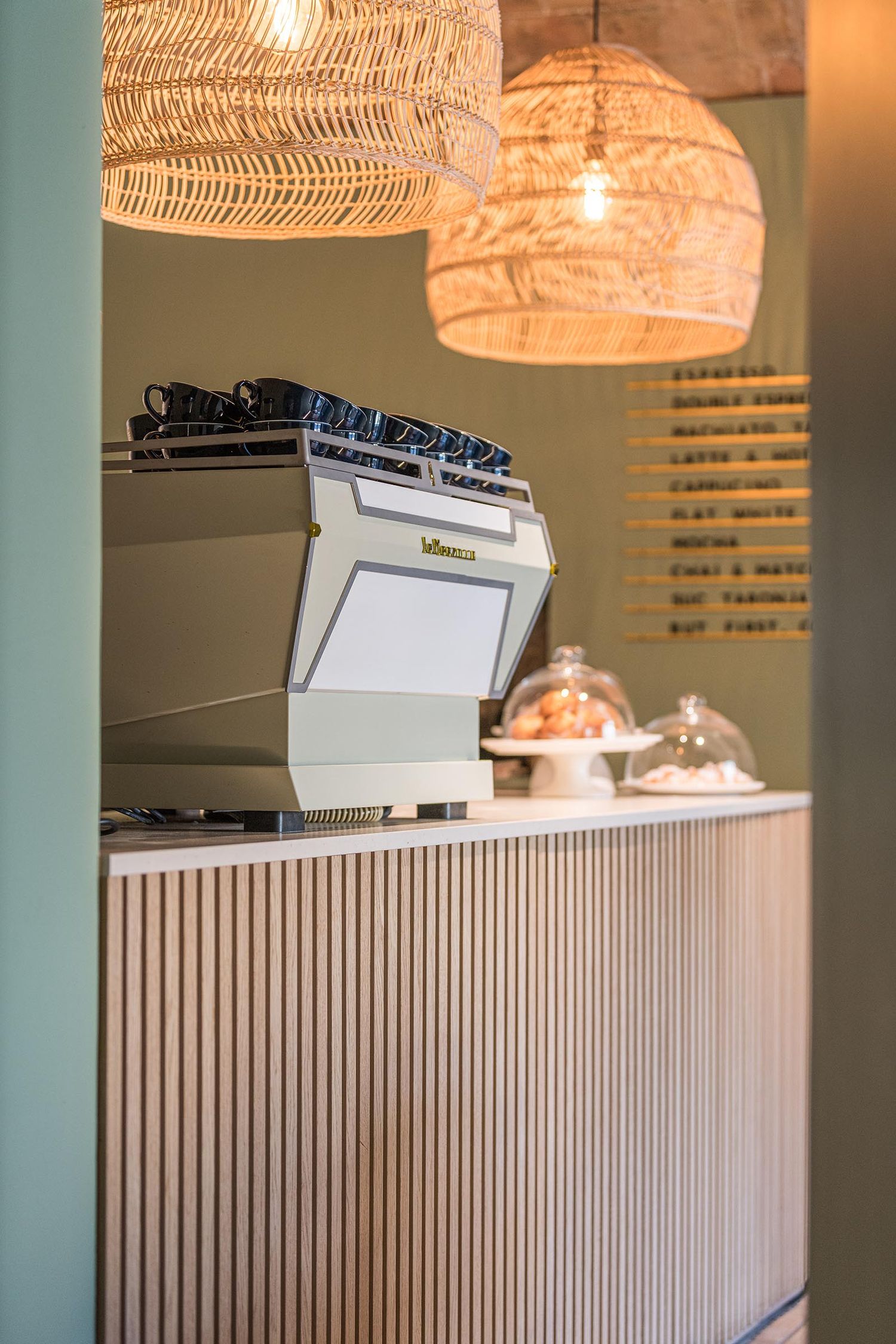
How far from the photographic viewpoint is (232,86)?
1975 millimetres

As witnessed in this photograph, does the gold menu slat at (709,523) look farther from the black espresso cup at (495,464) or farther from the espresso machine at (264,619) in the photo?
the espresso machine at (264,619)

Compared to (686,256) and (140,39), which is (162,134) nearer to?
(140,39)

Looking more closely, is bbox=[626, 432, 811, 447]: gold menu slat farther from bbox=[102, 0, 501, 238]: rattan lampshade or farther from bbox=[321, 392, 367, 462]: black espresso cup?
bbox=[321, 392, 367, 462]: black espresso cup

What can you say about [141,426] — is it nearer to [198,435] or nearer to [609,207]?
[198,435]

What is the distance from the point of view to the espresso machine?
1.90 m

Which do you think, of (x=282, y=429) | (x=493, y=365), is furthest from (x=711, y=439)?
(x=282, y=429)

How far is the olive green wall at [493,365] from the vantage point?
5133 mm

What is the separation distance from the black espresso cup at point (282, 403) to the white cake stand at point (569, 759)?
1332mm

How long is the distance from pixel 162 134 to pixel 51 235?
626mm

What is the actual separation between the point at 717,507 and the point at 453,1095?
343 centimetres

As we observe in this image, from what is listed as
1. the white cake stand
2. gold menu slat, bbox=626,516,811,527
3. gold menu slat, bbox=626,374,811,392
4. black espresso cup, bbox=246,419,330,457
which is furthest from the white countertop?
gold menu slat, bbox=626,374,811,392

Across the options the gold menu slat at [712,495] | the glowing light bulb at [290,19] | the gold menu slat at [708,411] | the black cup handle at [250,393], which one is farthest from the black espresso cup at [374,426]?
the gold menu slat at [708,411]

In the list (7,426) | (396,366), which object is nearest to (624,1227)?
(7,426)

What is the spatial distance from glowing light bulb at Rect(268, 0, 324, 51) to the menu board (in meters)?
3.32
